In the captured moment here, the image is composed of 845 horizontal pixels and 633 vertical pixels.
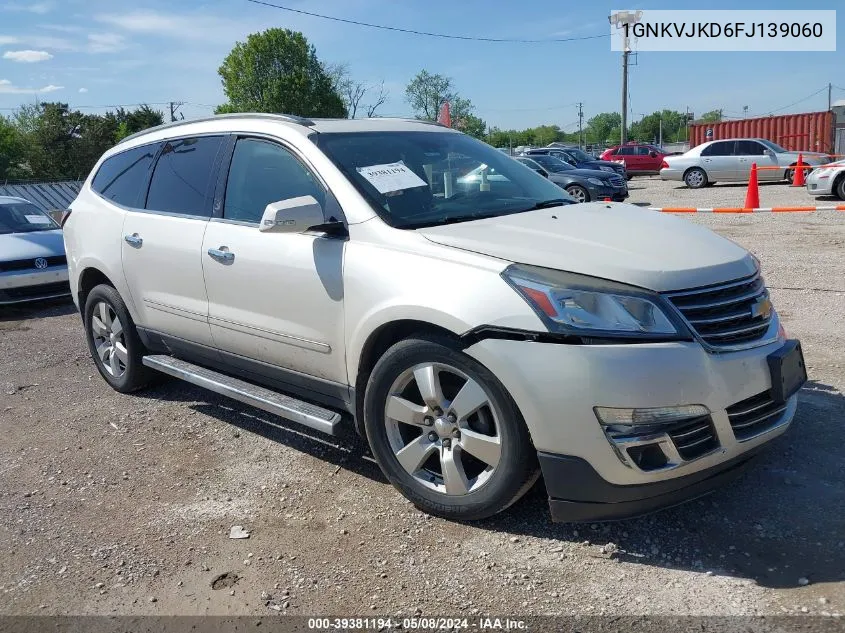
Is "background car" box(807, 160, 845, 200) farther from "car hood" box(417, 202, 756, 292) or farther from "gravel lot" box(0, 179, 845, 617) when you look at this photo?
"car hood" box(417, 202, 756, 292)

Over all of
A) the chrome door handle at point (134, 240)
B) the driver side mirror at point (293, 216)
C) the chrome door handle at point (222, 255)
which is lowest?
the chrome door handle at point (222, 255)

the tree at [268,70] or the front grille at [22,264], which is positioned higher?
the tree at [268,70]

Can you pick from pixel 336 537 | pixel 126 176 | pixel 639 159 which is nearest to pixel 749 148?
pixel 639 159

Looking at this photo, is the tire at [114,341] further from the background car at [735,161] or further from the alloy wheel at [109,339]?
the background car at [735,161]

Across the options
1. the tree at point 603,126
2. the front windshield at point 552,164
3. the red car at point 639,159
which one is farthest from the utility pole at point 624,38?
the tree at point 603,126

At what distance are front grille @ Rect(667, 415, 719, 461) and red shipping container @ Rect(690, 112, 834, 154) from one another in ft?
112

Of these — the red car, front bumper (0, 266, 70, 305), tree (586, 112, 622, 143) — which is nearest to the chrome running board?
front bumper (0, 266, 70, 305)

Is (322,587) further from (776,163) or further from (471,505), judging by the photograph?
(776,163)

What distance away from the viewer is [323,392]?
3.77 m

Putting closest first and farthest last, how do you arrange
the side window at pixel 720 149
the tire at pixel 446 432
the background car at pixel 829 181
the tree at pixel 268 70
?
the tire at pixel 446 432, the background car at pixel 829 181, the side window at pixel 720 149, the tree at pixel 268 70

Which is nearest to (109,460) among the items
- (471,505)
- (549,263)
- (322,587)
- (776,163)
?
(322,587)

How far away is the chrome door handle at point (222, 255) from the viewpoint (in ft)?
13.1

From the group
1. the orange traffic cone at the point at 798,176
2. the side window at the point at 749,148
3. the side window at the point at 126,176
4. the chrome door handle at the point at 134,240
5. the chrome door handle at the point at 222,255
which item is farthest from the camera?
the side window at the point at 749,148

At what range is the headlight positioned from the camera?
2.79 meters
